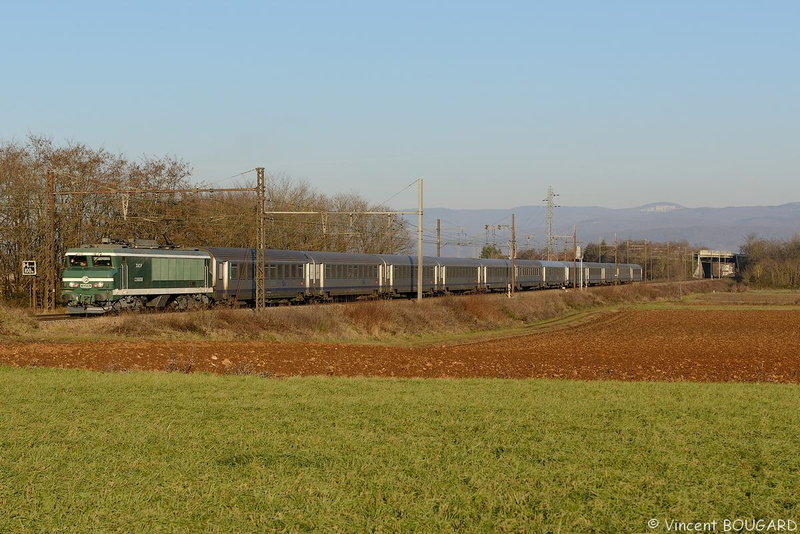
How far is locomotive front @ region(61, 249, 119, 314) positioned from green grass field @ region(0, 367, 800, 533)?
22586mm

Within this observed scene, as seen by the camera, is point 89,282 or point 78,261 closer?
point 89,282

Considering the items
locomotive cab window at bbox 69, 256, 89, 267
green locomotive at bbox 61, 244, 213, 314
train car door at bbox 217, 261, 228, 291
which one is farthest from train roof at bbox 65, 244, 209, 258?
train car door at bbox 217, 261, 228, 291

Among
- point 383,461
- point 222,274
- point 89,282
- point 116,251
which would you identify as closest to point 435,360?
point 383,461

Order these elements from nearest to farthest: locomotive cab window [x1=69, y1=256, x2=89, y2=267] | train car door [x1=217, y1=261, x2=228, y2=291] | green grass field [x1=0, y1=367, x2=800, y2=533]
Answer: green grass field [x1=0, y1=367, x2=800, y2=533], locomotive cab window [x1=69, y1=256, x2=89, y2=267], train car door [x1=217, y1=261, x2=228, y2=291]

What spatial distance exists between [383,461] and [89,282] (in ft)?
101

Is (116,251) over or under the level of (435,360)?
over

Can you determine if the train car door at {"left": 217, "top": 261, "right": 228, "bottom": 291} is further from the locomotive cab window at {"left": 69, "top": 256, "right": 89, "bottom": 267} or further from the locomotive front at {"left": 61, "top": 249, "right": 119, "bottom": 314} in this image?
the locomotive cab window at {"left": 69, "top": 256, "right": 89, "bottom": 267}

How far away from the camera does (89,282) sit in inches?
1478

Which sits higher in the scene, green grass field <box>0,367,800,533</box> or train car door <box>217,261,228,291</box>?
train car door <box>217,261,228,291</box>

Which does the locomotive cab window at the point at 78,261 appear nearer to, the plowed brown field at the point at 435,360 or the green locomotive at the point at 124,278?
the green locomotive at the point at 124,278

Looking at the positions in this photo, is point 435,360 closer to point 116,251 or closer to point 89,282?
point 116,251

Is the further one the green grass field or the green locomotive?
the green locomotive

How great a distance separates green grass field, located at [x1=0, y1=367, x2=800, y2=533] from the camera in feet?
26.0

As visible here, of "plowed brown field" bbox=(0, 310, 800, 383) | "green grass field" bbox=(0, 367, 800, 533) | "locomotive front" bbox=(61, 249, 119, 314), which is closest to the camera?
"green grass field" bbox=(0, 367, 800, 533)
